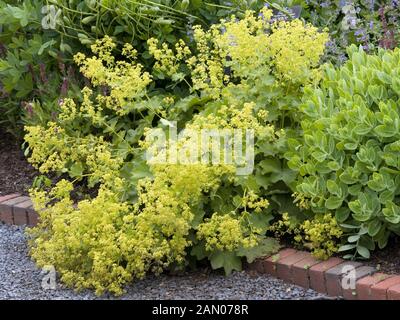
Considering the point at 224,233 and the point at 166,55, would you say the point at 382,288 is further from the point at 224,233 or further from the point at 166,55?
the point at 166,55

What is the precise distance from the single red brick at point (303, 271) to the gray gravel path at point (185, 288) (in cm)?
4

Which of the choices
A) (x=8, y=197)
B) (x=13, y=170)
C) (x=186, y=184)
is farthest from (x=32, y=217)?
(x=186, y=184)

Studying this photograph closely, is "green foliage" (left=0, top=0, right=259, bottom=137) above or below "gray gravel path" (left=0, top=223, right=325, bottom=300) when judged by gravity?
above

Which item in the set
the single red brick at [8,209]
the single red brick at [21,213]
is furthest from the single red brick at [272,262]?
the single red brick at [8,209]

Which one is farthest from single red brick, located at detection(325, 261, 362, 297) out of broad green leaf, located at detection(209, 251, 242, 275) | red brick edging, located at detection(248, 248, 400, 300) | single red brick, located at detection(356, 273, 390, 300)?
broad green leaf, located at detection(209, 251, 242, 275)

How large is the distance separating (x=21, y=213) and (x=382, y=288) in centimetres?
253

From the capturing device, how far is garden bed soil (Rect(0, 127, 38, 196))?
5.95 metres

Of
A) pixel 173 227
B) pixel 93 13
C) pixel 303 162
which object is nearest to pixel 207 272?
pixel 173 227

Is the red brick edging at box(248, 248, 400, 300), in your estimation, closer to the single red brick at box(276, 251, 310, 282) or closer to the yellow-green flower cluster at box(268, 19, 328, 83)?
the single red brick at box(276, 251, 310, 282)

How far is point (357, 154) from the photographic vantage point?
4113mm

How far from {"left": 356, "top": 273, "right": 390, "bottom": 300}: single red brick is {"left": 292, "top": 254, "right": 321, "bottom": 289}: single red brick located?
295mm

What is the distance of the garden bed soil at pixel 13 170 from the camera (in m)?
5.95
